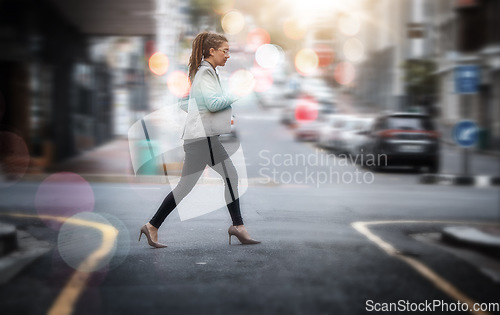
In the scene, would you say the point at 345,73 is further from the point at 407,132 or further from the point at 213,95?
the point at 213,95

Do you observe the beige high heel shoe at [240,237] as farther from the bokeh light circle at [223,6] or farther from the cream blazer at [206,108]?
the bokeh light circle at [223,6]

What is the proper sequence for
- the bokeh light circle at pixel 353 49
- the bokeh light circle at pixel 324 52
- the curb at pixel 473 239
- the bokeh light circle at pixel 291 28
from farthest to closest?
the bokeh light circle at pixel 353 49
the bokeh light circle at pixel 324 52
the bokeh light circle at pixel 291 28
the curb at pixel 473 239

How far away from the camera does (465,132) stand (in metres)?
15.0

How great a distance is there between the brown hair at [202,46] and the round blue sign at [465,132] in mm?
10269

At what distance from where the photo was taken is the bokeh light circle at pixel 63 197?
8883mm

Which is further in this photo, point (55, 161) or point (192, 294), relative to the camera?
point (55, 161)

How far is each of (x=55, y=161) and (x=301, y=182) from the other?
8.02 metres

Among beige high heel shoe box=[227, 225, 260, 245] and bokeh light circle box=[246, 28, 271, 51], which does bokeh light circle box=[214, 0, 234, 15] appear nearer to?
bokeh light circle box=[246, 28, 271, 51]

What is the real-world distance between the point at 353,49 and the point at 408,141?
186ft

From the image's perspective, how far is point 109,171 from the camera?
16734 mm

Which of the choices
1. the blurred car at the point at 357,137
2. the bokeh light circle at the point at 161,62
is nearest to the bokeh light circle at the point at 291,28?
the blurred car at the point at 357,137

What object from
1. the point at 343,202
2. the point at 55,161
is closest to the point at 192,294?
the point at 343,202

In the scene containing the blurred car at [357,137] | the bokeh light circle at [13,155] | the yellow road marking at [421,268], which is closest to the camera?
the yellow road marking at [421,268]

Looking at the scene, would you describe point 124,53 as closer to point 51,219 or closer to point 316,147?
point 316,147
